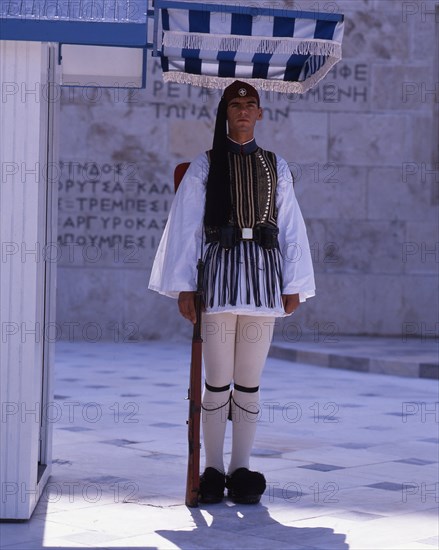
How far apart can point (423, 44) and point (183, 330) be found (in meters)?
4.88

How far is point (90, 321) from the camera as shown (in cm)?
1460

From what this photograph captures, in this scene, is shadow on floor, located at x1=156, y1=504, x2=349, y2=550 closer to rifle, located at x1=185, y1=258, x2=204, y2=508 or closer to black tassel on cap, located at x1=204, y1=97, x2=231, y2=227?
rifle, located at x1=185, y1=258, x2=204, y2=508

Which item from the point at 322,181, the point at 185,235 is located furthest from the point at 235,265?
the point at 322,181

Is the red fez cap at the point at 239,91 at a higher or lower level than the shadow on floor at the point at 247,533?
higher

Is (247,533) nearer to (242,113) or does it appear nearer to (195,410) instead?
(195,410)

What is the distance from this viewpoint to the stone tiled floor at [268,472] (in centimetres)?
439

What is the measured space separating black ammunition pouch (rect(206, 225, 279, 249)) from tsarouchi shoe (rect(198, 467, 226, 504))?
1.02 metres

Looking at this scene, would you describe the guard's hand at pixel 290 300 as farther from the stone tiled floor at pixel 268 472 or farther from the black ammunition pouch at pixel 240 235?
the stone tiled floor at pixel 268 472

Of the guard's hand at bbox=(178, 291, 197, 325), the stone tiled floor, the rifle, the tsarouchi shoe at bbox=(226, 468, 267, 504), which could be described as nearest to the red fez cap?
the rifle

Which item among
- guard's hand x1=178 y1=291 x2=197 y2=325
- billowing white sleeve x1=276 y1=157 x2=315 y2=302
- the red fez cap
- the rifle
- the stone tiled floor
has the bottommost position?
the stone tiled floor

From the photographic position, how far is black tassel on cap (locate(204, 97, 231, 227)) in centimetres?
495

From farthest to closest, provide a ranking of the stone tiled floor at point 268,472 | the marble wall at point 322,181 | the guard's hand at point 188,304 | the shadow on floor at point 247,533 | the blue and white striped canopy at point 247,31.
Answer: the marble wall at point 322,181 < the guard's hand at point 188,304 < the blue and white striped canopy at point 247,31 < the stone tiled floor at point 268,472 < the shadow on floor at point 247,533

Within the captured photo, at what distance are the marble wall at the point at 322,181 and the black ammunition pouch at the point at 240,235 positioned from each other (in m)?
9.49

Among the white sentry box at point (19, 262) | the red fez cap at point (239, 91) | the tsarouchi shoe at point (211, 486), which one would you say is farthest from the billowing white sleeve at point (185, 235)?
the tsarouchi shoe at point (211, 486)
